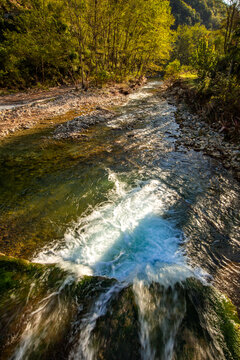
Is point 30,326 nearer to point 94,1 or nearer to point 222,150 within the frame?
point 222,150

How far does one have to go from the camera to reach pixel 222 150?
6953 mm

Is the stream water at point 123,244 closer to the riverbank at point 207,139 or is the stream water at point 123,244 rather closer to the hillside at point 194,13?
the riverbank at point 207,139

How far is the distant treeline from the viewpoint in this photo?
49.7 feet

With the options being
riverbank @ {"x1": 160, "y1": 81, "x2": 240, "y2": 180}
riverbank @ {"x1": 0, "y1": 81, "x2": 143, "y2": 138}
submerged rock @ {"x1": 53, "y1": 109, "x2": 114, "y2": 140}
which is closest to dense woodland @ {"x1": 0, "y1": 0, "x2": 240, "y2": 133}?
riverbank @ {"x1": 160, "y1": 81, "x2": 240, "y2": 180}

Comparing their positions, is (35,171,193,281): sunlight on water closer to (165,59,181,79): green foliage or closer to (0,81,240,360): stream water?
(0,81,240,360): stream water

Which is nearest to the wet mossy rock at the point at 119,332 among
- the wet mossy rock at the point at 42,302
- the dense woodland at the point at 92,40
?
the wet mossy rock at the point at 42,302

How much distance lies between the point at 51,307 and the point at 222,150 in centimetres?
764

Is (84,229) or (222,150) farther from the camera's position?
(222,150)

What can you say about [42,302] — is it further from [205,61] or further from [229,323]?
[205,61]

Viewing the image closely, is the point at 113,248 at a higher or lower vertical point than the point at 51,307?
lower

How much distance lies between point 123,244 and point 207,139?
22.7ft

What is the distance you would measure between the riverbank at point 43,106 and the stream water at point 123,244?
262cm

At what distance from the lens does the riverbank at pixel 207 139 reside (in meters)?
6.38

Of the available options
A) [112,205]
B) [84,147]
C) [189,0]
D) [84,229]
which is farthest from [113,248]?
[189,0]
